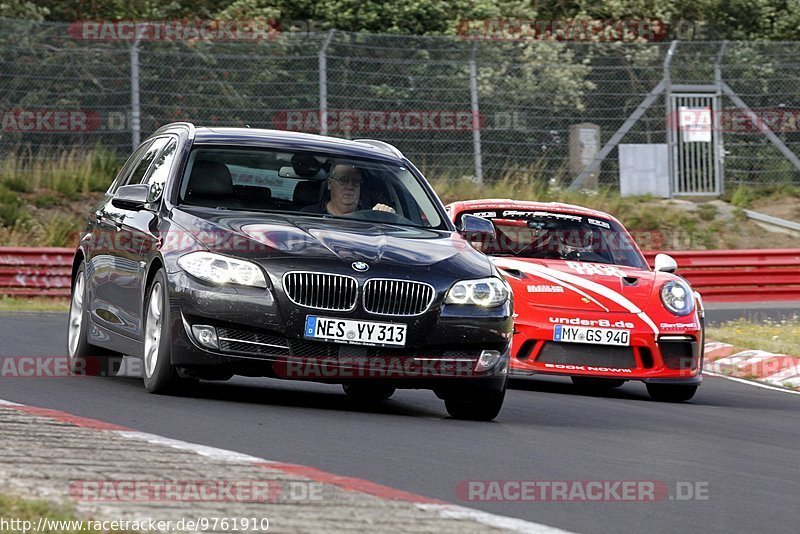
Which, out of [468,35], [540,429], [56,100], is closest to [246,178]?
[540,429]

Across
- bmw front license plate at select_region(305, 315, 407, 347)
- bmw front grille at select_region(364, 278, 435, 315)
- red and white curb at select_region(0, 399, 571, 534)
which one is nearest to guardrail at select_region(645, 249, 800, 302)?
bmw front grille at select_region(364, 278, 435, 315)

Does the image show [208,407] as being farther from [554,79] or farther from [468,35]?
[468,35]

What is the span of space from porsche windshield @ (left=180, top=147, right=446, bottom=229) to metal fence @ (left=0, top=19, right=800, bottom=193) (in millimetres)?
13790

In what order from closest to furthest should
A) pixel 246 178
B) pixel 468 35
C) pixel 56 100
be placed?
pixel 246 178 → pixel 56 100 → pixel 468 35

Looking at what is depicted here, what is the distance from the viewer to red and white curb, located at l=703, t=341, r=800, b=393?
13.3 meters

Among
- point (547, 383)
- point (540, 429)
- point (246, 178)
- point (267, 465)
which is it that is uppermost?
point (246, 178)

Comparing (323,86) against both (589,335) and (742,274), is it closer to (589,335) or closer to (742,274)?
(742,274)

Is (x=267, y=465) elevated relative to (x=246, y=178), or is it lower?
lower

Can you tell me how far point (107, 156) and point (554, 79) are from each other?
6.93 metres

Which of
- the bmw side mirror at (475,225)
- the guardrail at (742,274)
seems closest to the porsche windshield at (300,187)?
the bmw side mirror at (475,225)

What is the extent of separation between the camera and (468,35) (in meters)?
28.0

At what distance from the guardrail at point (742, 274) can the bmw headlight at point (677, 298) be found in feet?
37.1

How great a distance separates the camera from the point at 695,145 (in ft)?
85.4

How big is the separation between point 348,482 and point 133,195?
12.7 ft
